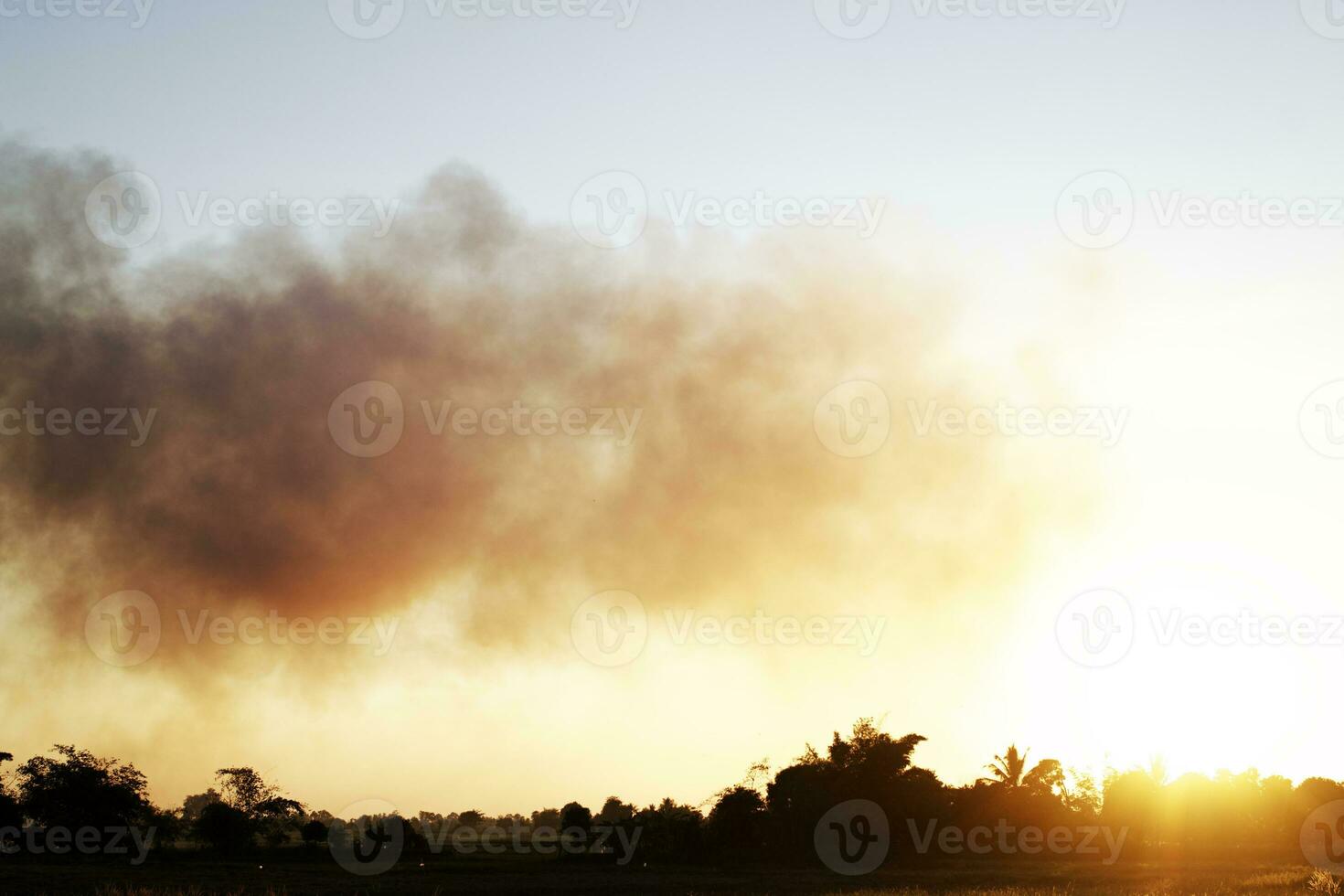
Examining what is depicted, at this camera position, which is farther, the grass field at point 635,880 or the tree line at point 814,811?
the tree line at point 814,811

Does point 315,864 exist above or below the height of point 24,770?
below

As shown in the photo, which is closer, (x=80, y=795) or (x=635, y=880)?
(x=635, y=880)

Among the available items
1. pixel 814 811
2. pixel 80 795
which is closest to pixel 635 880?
pixel 814 811

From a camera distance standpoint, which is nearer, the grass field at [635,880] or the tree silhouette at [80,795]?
the grass field at [635,880]

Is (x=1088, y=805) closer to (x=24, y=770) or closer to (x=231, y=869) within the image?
(x=231, y=869)

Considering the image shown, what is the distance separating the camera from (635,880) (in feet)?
223

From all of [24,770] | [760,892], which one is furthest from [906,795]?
[24,770]

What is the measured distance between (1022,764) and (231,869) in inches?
3203

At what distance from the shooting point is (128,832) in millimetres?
95812

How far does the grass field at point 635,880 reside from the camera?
51062 mm

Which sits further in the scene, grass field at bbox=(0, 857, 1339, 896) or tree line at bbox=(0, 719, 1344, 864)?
tree line at bbox=(0, 719, 1344, 864)

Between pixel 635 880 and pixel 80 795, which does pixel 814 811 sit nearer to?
pixel 635 880

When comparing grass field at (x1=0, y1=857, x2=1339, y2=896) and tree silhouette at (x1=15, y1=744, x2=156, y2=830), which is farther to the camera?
tree silhouette at (x1=15, y1=744, x2=156, y2=830)

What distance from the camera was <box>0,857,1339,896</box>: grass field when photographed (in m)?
51.1
